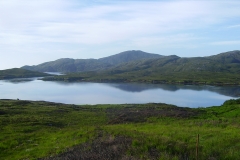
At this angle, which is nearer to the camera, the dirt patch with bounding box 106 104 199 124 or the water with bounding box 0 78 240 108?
the dirt patch with bounding box 106 104 199 124

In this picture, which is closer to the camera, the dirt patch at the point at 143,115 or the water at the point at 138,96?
the dirt patch at the point at 143,115

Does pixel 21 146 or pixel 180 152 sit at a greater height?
pixel 180 152

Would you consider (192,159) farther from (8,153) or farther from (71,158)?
(8,153)

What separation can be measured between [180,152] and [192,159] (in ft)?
3.09

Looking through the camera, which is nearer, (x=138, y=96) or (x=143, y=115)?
(x=143, y=115)

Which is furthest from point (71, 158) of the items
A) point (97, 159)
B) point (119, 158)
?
point (119, 158)

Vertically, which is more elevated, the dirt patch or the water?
the dirt patch

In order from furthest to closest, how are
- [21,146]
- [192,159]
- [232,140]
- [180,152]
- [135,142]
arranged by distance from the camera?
[21,146]
[232,140]
[135,142]
[180,152]
[192,159]

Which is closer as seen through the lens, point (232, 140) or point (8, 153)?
point (232, 140)

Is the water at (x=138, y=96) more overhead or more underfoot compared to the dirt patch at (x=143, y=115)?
more underfoot

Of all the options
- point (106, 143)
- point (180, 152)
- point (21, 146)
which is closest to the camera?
point (180, 152)

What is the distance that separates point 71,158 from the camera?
10781 millimetres

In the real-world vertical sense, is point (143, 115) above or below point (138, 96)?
above

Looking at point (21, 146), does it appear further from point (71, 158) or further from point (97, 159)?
point (97, 159)
